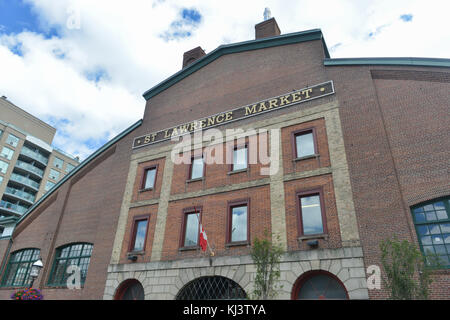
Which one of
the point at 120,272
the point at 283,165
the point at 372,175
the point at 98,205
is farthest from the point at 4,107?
the point at 372,175

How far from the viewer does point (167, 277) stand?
17125 mm

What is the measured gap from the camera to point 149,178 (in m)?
22.1

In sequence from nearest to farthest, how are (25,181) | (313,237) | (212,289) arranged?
(313,237), (212,289), (25,181)

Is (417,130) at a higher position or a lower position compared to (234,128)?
lower

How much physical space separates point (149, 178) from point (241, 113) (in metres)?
7.66

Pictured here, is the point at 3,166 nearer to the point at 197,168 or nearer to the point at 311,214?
the point at 197,168

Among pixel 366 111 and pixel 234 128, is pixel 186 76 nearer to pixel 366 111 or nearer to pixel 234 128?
pixel 234 128

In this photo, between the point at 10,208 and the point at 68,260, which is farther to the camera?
the point at 10,208

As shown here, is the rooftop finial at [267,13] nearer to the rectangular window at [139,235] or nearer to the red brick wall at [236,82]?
the red brick wall at [236,82]

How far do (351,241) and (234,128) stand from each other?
9.46 meters

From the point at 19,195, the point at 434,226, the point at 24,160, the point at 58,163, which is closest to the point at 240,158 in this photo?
the point at 434,226

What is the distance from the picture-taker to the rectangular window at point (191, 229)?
1781cm

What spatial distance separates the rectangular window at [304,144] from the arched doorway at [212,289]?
7.23 metres

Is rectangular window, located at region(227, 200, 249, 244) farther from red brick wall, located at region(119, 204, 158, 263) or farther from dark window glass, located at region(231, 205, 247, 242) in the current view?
red brick wall, located at region(119, 204, 158, 263)
